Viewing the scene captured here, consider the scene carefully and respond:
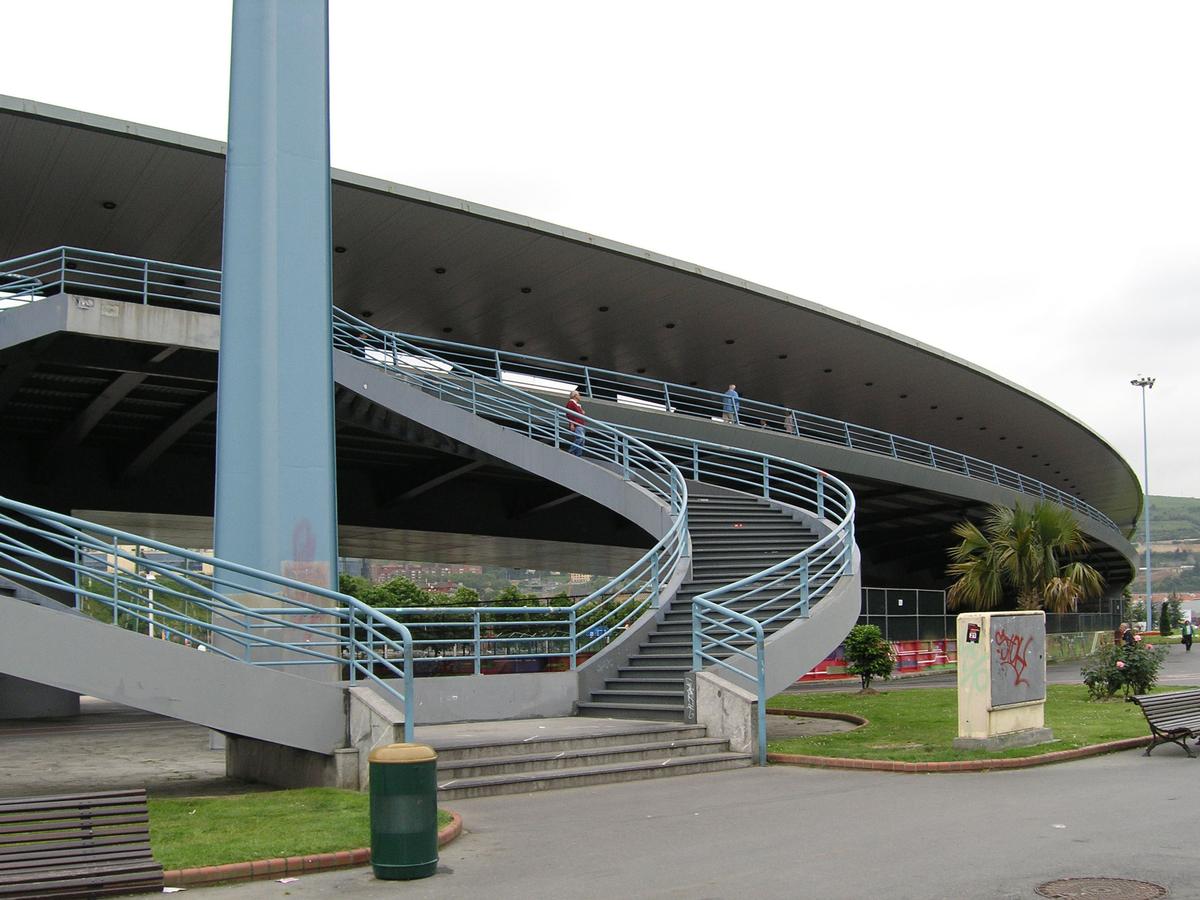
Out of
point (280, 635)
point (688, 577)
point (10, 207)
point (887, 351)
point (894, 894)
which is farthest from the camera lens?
point (887, 351)

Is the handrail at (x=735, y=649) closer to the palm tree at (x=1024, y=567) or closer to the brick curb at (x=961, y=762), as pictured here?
the brick curb at (x=961, y=762)

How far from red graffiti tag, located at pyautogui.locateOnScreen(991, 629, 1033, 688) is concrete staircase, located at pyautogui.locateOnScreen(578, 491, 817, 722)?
10.6ft

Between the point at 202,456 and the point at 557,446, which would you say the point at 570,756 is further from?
the point at 202,456

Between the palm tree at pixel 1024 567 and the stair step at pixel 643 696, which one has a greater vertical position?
the palm tree at pixel 1024 567

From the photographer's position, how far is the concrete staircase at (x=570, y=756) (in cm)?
A: 1194

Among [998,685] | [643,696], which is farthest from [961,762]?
[643,696]

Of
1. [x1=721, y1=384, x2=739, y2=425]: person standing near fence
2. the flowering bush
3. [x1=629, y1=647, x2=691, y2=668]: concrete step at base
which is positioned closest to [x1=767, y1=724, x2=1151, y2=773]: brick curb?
[x1=629, y1=647, x2=691, y2=668]: concrete step at base

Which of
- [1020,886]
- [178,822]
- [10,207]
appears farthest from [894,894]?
[10,207]

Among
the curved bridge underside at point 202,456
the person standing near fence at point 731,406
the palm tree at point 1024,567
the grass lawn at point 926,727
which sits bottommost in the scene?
the grass lawn at point 926,727

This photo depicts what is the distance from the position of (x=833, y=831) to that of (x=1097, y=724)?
837 centimetres

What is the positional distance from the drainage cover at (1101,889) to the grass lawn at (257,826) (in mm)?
4663

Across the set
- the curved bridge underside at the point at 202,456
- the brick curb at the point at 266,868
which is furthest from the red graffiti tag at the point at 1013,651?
the curved bridge underside at the point at 202,456

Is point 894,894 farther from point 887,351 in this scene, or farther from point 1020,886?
point 887,351

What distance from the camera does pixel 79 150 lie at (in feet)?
71.6
